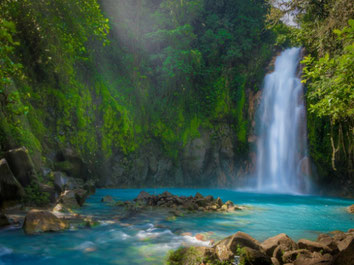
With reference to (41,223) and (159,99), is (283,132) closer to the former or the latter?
(159,99)

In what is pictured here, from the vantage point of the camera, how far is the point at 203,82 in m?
21.8

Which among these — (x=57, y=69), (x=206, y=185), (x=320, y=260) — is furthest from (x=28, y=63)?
(x=206, y=185)

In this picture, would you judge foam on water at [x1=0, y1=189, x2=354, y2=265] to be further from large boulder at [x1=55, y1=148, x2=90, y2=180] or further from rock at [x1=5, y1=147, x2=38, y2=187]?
large boulder at [x1=55, y1=148, x2=90, y2=180]

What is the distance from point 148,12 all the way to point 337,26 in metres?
17.6

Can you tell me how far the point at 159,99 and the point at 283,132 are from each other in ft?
32.3

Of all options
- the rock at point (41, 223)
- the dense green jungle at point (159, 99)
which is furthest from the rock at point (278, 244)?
the dense green jungle at point (159, 99)

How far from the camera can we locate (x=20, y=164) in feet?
24.5

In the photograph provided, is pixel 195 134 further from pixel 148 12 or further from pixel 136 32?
pixel 148 12

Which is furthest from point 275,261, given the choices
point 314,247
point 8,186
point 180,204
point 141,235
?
point 8,186

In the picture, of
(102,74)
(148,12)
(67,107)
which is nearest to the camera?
(67,107)

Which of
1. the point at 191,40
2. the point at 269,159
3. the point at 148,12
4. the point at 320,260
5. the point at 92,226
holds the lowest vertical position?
the point at 92,226

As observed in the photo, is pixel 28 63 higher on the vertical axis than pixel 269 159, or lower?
higher

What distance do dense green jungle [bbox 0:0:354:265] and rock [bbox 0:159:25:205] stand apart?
63.3 inches

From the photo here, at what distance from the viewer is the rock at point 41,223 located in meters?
5.36
